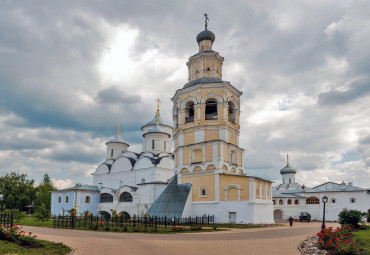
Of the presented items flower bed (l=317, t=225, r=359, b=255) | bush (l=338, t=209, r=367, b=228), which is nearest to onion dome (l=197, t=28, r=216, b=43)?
bush (l=338, t=209, r=367, b=228)

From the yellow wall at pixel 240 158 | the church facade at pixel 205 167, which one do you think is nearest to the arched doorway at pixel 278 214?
the church facade at pixel 205 167

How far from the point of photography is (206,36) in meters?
29.1

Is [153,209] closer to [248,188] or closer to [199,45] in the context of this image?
[248,188]

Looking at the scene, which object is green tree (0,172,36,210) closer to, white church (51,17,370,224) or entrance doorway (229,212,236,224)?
white church (51,17,370,224)

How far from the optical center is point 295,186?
49406 millimetres

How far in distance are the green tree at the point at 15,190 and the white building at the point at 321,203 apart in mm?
35182

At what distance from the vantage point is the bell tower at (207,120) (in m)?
25.0

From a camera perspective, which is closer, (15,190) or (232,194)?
(232,194)

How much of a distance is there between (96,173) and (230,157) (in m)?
20.1

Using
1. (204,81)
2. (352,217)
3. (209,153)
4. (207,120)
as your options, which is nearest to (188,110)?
(207,120)

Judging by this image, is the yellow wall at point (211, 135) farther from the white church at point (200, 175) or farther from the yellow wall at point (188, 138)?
the yellow wall at point (188, 138)

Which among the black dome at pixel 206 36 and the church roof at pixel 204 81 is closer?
the church roof at pixel 204 81

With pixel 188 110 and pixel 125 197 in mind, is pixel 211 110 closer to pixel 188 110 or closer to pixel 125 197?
pixel 188 110

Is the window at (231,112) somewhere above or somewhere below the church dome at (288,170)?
above
